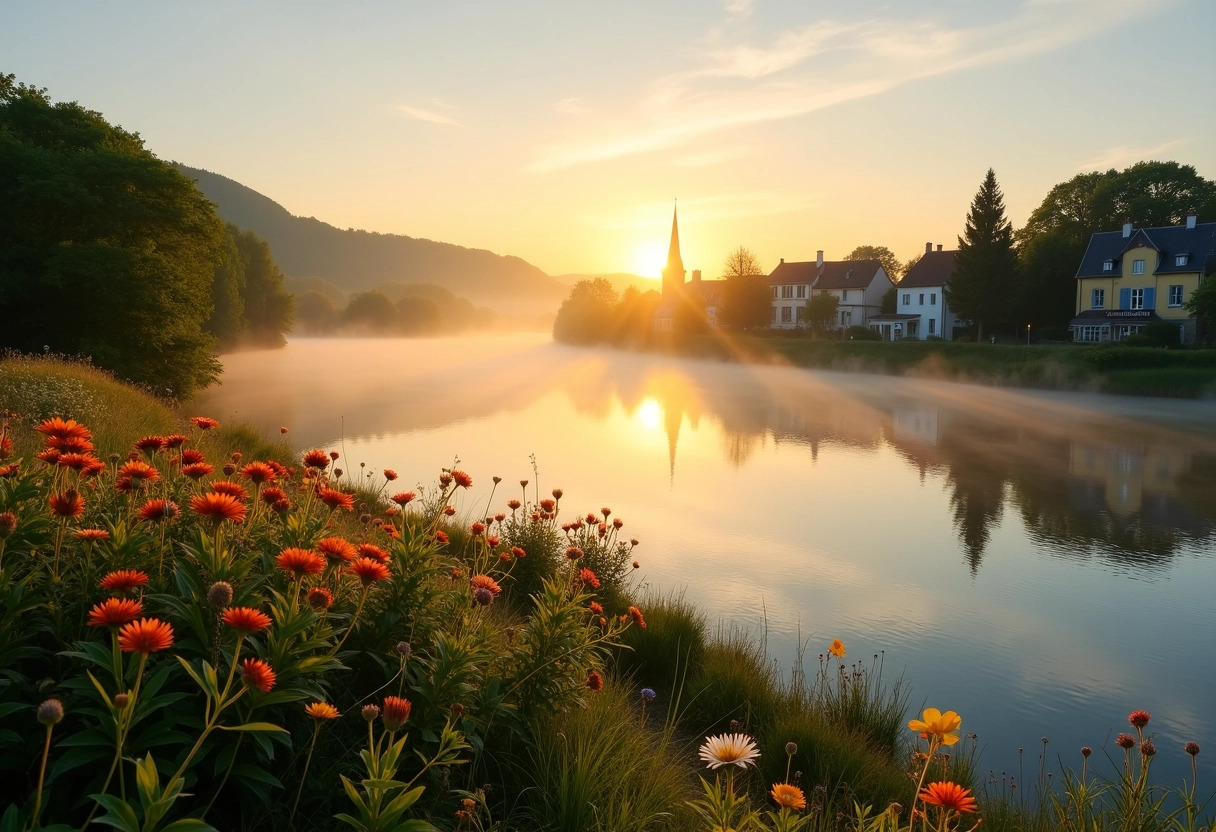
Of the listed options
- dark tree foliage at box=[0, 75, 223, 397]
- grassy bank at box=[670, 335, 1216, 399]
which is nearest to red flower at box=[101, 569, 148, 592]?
dark tree foliage at box=[0, 75, 223, 397]

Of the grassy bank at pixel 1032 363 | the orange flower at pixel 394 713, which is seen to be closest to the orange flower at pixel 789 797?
the orange flower at pixel 394 713

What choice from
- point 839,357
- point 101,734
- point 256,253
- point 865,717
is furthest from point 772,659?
point 256,253

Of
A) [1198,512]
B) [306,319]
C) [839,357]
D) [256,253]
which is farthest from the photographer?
[306,319]

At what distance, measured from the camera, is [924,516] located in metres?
15.9

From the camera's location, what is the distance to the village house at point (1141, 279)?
5219 cm

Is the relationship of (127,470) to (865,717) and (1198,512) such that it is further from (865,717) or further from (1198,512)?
(1198,512)

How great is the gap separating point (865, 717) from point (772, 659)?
195cm

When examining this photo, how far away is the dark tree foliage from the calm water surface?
3175 millimetres

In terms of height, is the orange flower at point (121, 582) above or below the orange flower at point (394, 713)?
above

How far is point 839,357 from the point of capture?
52.5 metres

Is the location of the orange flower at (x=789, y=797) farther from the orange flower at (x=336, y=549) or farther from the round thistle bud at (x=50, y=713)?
the round thistle bud at (x=50, y=713)

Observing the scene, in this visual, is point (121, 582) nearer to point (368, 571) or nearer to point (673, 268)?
point (368, 571)

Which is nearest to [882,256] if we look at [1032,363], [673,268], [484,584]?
[673,268]

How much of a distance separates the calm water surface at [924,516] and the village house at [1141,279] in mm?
20054
